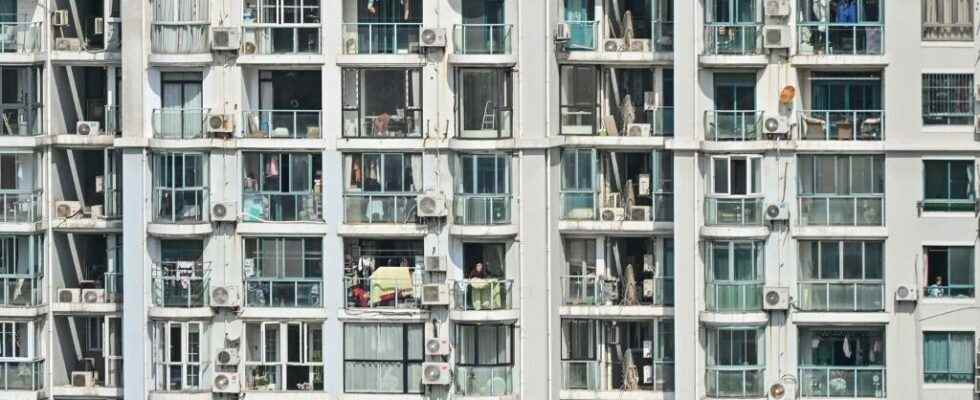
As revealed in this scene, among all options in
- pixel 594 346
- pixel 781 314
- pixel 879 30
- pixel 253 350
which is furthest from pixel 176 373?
pixel 879 30

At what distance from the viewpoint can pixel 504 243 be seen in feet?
185

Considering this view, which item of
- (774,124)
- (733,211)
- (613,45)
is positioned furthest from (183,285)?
(774,124)

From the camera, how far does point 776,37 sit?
5538 centimetres

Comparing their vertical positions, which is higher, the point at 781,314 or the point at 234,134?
the point at 234,134

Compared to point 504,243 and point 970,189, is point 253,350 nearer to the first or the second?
A: point 504,243

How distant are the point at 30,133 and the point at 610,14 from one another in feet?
40.4

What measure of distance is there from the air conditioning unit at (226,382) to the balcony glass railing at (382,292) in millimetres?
2762

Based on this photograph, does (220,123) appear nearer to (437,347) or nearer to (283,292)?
(283,292)

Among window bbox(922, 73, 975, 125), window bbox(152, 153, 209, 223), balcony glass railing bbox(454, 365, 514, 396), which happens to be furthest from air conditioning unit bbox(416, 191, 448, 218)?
window bbox(922, 73, 975, 125)

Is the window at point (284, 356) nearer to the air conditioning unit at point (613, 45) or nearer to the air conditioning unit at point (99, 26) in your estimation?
the air conditioning unit at point (99, 26)

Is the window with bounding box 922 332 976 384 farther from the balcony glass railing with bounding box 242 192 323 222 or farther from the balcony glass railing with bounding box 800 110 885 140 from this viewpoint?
the balcony glass railing with bounding box 242 192 323 222

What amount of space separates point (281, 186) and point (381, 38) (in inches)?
144

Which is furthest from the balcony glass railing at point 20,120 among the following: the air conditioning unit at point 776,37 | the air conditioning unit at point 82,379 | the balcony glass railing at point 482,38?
the air conditioning unit at point 776,37

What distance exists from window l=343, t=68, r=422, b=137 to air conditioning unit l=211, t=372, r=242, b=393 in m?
5.48
